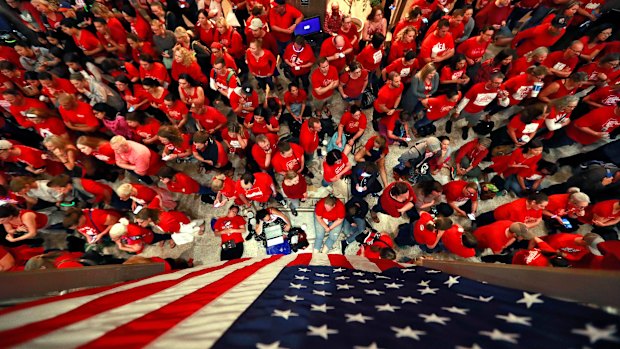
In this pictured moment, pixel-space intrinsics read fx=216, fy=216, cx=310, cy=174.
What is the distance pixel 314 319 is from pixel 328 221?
261 centimetres

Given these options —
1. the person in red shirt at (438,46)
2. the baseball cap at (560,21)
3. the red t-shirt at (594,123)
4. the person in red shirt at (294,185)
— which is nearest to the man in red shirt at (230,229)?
the person in red shirt at (294,185)

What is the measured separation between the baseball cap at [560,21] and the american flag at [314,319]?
5.39 meters

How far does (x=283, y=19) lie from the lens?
4.46 metres

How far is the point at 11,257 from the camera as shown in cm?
330

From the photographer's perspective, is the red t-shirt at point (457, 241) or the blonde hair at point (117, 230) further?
the blonde hair at point (117, 230)

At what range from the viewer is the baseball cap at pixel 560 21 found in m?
3.93

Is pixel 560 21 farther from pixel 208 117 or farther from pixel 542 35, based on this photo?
pixel 208 117

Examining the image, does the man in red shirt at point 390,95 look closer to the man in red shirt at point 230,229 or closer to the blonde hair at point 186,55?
the man in red shirt at point 230,229

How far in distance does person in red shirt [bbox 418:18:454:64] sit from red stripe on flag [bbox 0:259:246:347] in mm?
5432

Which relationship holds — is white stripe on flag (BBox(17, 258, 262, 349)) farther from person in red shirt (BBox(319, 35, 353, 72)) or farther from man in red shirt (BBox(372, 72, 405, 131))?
person in red shirt (BBox(319, 35, 353, 72))

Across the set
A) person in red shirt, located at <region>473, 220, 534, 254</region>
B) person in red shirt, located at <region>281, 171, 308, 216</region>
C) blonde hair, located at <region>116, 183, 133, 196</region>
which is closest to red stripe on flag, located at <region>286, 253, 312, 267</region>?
person in red shirt, located at <region>281, 171, 308, 216</region>

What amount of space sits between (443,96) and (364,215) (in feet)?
8.52

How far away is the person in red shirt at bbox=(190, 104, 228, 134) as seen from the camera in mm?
3820

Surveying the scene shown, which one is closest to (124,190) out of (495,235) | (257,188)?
(257,188)
